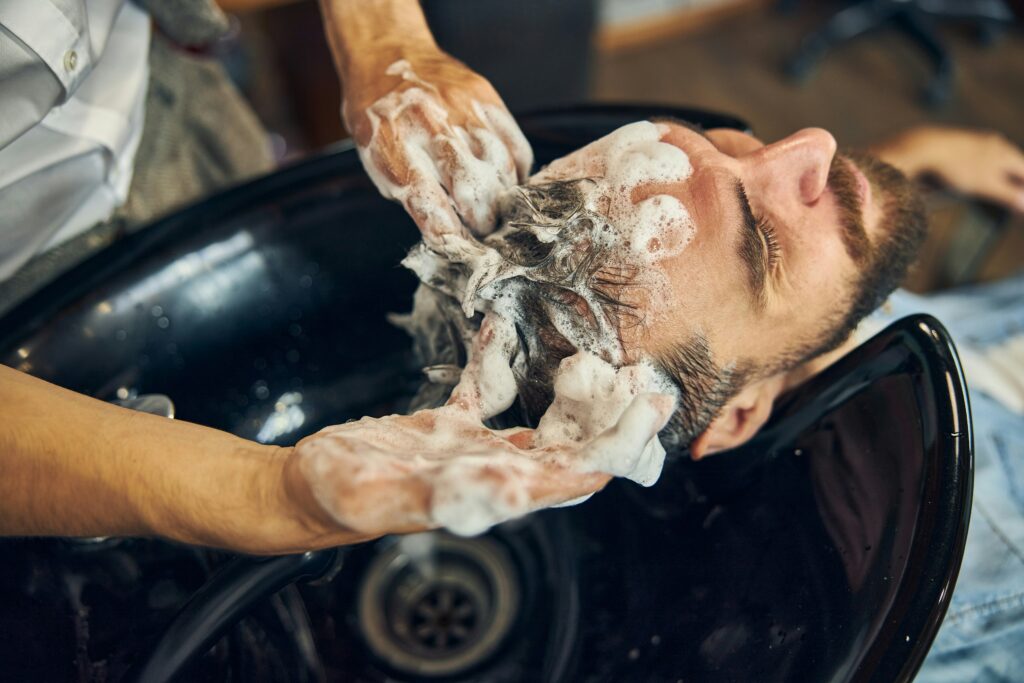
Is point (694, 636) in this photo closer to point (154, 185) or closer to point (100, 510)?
point (100, 510)

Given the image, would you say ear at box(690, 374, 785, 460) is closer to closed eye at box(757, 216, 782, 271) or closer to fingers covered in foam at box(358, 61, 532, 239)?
closed eye at box(757, 216, 782, 271)

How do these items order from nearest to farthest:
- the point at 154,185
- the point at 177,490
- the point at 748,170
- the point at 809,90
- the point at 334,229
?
the point at 177,490
the point at 748,170
the point at 334,229
the point at 154,185
the point at 809,90

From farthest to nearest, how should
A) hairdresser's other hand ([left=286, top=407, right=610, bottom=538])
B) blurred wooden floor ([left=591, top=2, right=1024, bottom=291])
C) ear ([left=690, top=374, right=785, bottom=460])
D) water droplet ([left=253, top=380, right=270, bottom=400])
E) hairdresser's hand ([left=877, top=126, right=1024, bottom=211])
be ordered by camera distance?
blurred wooden floor ([left=591, top=2, right=1024, bottom=291]), hairdresser's hand ([left=877, top=126, right=1024, bottom=211]), water droplet ([left=253, top=380, right=270, bottom=400]), ear ([left=690, top=374, right=785, bottom=460]), hairdresser's other hand ([left=286, top=407, right=610, bottom=538])

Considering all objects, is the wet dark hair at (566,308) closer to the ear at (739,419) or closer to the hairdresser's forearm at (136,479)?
the ear at (739,419)

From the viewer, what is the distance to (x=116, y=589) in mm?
712

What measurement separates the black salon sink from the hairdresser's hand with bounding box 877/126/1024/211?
53cm

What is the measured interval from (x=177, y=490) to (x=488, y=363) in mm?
269

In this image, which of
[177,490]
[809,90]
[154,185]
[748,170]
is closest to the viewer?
[177,490]

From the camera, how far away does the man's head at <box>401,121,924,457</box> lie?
68cm

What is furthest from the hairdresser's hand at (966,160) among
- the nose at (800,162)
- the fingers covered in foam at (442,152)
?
the fingers covered in foam at (442,152)

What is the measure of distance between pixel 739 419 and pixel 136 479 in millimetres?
561

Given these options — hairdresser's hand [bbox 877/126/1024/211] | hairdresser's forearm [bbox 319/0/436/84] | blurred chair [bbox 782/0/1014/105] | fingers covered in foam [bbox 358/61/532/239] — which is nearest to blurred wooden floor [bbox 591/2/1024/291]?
blurred chair [bbox 782/0/1014/105]

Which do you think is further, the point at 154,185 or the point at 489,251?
the point at 154,185

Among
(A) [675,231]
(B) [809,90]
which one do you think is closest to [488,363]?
(A) [675,231]
